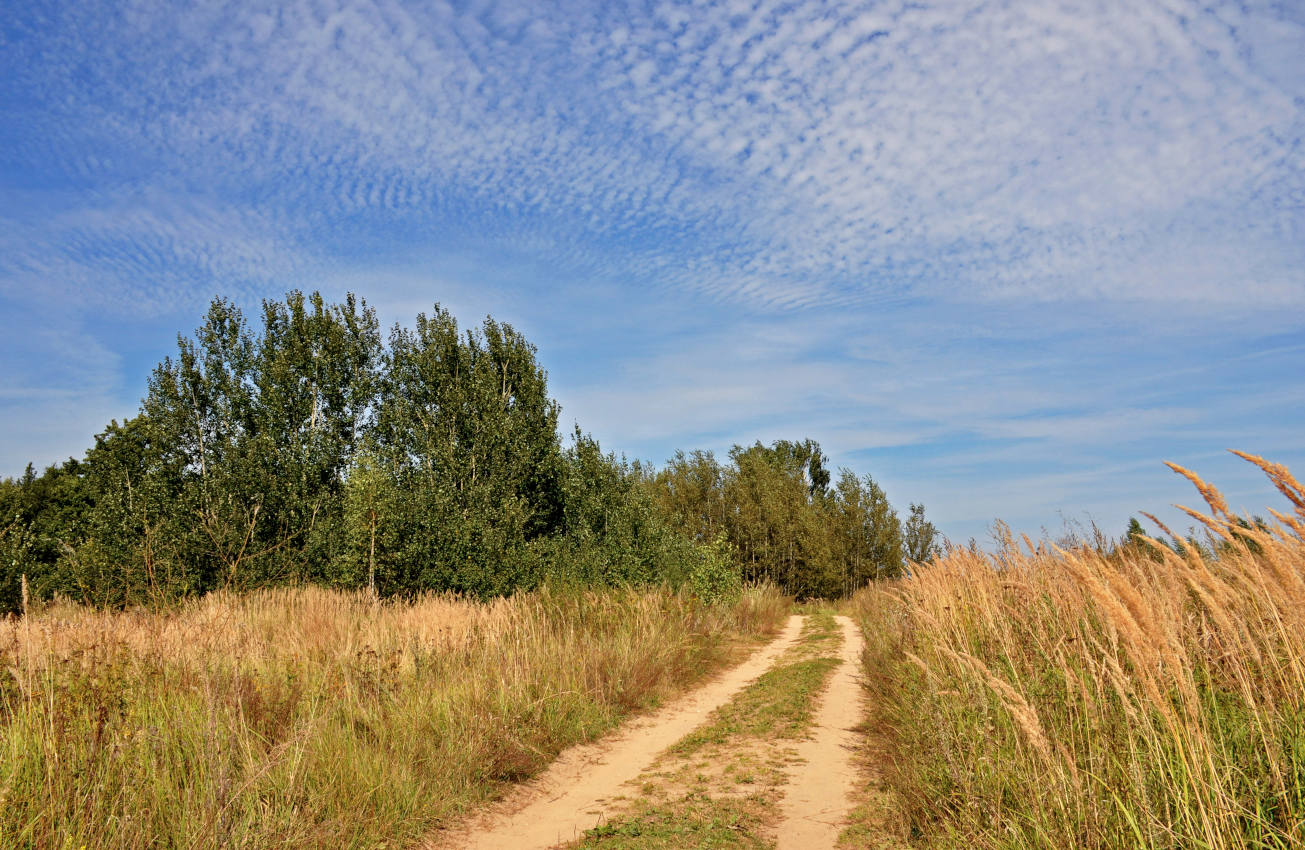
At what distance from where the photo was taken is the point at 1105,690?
4066mm

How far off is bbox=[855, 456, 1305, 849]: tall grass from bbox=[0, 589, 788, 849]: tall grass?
353 cm

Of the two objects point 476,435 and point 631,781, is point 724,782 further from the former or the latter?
point 476,435

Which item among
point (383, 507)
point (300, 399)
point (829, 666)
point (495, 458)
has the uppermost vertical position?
point (300, 399)

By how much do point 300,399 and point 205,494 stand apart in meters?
4.76

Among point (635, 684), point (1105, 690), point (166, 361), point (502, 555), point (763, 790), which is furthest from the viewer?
point (166, 361)

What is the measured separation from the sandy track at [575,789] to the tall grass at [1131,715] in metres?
2.40

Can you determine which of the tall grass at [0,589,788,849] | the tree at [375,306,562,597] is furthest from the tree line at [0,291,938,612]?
the tall grass at [0,589,788,849]

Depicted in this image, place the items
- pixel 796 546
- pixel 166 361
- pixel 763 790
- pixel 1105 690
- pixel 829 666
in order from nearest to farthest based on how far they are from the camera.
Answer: pixel 1105 690 → pixel 763 790 → pixel 829 666 → pixel 166 361 → pixel 796 546

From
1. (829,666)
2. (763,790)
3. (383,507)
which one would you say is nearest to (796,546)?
(383,507)

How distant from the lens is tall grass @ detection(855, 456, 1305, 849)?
2436 mm

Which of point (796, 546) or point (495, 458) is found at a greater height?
point (495, 458)

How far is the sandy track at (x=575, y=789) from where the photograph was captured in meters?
5.11

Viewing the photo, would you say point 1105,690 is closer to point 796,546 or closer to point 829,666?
point 829,666

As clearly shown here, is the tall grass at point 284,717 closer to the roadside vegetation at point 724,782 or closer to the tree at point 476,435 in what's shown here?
the roadside vegetation at point 724,782
